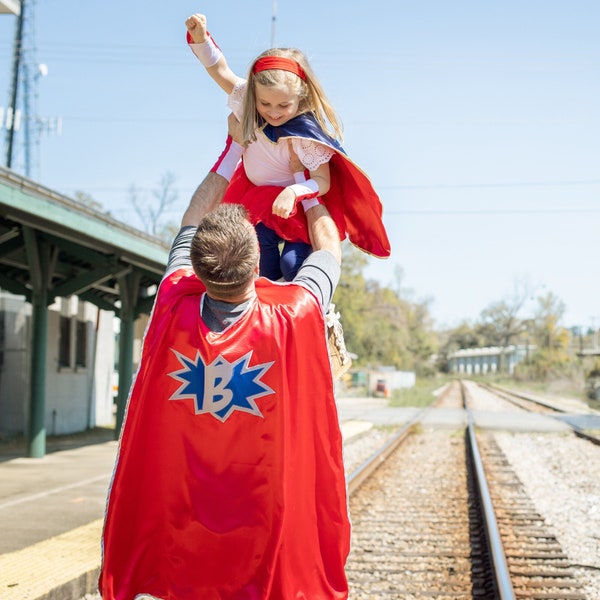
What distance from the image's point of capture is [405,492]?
10211 mm

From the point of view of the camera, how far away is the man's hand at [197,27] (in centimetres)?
274

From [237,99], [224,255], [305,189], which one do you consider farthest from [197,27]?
[224,255]

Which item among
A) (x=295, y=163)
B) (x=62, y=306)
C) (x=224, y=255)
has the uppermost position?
(x=62, y=306)

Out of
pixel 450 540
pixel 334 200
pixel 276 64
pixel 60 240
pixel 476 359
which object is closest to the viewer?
pixel 276 64

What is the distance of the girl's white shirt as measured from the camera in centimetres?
273

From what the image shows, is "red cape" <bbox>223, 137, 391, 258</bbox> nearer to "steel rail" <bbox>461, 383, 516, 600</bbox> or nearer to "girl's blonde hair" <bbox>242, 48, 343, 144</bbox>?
"girl's blonde hair" <bbox>242, 48, 343, 144</bbox>

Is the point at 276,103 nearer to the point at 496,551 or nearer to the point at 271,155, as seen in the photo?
the point at 271,155

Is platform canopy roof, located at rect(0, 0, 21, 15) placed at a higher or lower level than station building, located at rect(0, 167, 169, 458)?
higher

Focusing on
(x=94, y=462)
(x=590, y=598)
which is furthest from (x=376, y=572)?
(x=94, y=462)

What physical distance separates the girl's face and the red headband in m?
0.06

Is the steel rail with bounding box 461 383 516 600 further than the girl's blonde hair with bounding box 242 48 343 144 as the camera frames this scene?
Yes

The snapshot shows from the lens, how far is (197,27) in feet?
9.07

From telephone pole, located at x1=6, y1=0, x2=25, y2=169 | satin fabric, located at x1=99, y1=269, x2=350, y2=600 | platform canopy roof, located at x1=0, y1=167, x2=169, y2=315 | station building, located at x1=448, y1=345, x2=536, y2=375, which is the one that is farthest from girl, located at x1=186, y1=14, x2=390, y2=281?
station building, located at x1=448, y1=345, x2=536, y2=375

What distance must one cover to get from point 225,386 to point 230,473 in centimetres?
23
